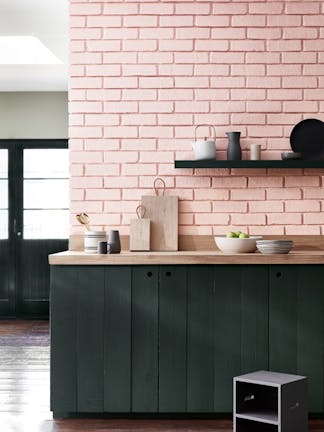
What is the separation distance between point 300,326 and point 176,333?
0.69m

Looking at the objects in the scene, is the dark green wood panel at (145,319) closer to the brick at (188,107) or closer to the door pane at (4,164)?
the brick at (188,107)

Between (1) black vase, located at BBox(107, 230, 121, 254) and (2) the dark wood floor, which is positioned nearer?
(2) the dark wood floor

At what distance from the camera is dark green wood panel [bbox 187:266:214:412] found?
13.0 feet

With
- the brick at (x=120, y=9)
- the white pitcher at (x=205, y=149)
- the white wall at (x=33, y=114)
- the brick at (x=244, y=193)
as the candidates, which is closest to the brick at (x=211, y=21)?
the brick at (x=120, y=9)

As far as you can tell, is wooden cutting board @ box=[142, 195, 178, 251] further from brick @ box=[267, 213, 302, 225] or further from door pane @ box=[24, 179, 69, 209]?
door pane @ box=[24, 179, 69, 209]

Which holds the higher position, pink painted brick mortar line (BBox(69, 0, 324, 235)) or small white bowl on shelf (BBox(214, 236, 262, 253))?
pink painted brick mortar line (BBox(69, 0, 324, 235))

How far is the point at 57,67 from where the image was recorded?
24.7 ft

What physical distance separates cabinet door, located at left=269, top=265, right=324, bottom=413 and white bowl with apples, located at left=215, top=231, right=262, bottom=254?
0.78 ft

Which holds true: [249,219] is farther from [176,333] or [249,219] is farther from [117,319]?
[117,319]

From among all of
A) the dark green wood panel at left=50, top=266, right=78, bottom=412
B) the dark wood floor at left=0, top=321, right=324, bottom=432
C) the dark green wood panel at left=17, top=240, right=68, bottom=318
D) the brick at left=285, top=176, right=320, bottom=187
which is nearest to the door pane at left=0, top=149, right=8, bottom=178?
the dark green wood panel at left=17, top=240, right=68, bottom=318

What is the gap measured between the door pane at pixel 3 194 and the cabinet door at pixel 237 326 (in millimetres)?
5278

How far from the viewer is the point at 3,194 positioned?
28.6 feet

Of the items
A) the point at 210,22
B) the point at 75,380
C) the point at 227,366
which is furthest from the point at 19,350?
the point at 210,22

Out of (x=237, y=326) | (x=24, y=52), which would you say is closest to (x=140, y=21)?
(x=237, y=326)
